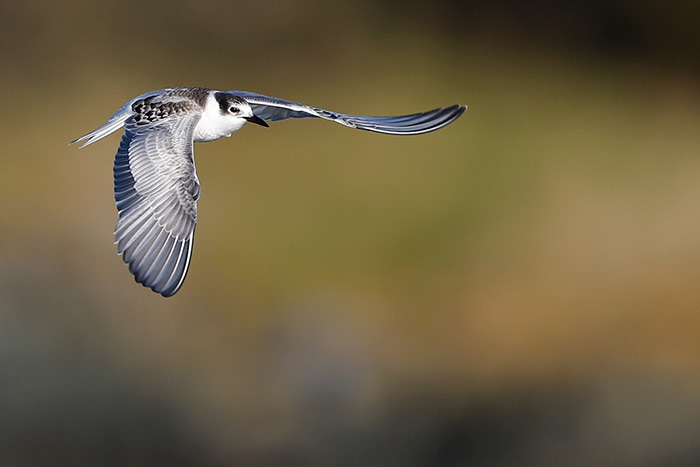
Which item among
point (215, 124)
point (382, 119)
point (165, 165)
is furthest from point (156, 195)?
point (382, 119)

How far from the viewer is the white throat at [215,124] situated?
6.26 feet

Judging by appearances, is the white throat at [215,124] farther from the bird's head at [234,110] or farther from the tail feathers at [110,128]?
the tail feathers at [110,128]

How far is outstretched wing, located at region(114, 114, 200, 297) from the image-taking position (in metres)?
1.73

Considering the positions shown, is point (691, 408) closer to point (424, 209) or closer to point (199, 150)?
point (424, 209)

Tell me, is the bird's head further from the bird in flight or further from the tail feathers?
the tail feathers

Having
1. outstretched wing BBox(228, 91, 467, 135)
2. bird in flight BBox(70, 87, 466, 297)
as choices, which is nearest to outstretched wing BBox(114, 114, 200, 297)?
bird in flight BBox(70, 87, 466, 297)

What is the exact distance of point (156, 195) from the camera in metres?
1.81

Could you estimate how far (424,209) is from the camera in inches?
266

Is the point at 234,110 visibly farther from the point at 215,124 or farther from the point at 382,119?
the point at 382,119

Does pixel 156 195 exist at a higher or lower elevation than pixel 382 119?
lower

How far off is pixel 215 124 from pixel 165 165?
15 centimetres

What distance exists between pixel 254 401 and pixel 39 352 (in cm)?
179

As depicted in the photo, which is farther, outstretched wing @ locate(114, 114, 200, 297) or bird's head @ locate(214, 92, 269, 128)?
bird's head @ locate(214, 92, 269, 128)

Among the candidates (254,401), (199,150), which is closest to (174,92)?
(199,150)
